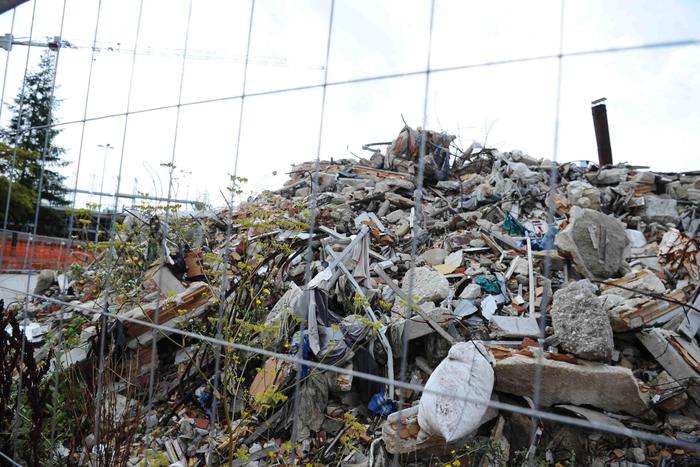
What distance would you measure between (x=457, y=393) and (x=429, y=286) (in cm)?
219

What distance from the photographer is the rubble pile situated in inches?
108

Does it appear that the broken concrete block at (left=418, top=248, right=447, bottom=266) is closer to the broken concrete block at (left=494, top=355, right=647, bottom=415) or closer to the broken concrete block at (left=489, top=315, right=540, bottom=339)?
the broken concrete block at (left=489, top=315, right=540, bottom=339)

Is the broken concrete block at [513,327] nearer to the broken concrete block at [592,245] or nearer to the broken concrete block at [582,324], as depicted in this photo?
the broken concrete block at [582,324]

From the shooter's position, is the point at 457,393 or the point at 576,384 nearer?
the point at 457,393

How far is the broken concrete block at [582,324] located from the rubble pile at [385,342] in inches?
0.5

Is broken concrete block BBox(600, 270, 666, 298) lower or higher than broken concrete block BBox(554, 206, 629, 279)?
lower

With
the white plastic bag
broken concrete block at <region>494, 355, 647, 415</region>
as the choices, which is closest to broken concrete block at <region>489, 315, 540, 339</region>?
broken concrete block at <region>494, 355, 647, 415</region>

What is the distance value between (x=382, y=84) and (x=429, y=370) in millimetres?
3077

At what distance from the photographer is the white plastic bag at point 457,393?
2.63 m

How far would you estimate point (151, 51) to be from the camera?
206 cm

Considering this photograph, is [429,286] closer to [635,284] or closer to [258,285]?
[258,285]

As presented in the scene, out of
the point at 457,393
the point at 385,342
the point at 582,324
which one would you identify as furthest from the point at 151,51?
the point at 582,324

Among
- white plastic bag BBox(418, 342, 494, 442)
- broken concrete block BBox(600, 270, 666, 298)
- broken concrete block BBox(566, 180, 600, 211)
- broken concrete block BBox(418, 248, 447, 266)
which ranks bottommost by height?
white plastic bag BBox(418, 342, 494, 442)

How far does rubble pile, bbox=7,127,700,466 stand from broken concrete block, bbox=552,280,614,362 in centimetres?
1
